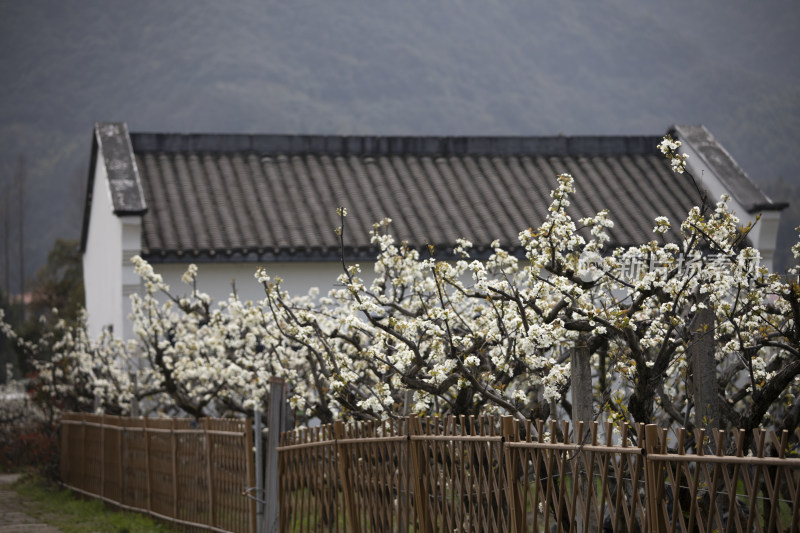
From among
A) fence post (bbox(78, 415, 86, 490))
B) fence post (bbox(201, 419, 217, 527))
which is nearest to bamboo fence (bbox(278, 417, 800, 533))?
fence post (bbox(201, 419, 217, 527))

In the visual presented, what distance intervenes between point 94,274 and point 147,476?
34.2 feet

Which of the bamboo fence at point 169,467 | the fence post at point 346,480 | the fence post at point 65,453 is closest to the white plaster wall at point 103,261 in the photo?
the fence post at point 65,453

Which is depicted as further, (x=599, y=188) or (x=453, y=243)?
(x=599, y=188)

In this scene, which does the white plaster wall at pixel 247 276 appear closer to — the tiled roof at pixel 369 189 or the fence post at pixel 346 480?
the tiled roof at pixel 369 189

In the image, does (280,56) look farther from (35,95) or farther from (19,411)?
(19,411)

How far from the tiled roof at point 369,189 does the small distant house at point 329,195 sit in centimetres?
3

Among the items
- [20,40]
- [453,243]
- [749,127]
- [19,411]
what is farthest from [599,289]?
[20,40]

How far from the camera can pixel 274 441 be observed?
968 centimetres

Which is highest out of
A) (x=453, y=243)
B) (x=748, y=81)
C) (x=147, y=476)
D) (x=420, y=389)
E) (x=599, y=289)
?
(x=748, y=81)

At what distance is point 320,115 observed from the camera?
172750 millimetres

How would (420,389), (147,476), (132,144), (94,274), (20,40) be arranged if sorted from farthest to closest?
(20,40)
(94,274)
(132,144)
(147,476)
(420,389)

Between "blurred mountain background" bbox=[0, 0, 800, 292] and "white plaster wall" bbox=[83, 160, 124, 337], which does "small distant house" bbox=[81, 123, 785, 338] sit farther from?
"blurred mountain background" bbox=[0, 0, 800, 292]

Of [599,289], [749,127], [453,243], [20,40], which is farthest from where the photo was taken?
[20,40]

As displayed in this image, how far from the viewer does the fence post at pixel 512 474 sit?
609 cm
